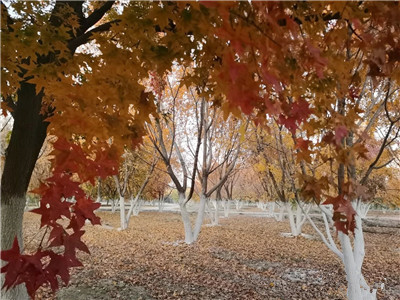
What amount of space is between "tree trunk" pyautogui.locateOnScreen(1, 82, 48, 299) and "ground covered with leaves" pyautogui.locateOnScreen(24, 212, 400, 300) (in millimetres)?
558

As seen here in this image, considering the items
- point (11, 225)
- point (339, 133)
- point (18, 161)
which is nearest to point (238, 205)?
point (11, 225)

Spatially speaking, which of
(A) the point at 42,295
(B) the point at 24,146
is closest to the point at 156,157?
(A) the point at 42,295

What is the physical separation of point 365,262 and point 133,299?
25.8 feet

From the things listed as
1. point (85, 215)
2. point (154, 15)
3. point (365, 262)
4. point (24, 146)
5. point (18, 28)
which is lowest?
point (365, 262)

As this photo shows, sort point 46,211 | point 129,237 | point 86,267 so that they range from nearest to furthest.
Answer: point 46,211 → point 86,267 → point 129,237

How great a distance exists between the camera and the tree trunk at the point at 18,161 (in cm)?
419

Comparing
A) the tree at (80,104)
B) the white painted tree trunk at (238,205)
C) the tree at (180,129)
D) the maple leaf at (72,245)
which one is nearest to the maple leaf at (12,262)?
the tree at (80,104)

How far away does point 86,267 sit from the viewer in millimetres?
7871

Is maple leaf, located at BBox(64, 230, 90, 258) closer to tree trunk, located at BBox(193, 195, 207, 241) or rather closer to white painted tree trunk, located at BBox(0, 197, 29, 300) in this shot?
white painted tree trunk, located at BBox(0, 197, 29, 300)

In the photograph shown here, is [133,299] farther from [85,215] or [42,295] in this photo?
[85,215]

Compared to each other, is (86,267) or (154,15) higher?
(154,15)

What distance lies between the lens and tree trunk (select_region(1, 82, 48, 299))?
13.8 ft

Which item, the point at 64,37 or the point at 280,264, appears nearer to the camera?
the point at 64,37

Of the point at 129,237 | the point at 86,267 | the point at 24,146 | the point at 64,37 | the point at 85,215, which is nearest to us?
the point at 85,215
